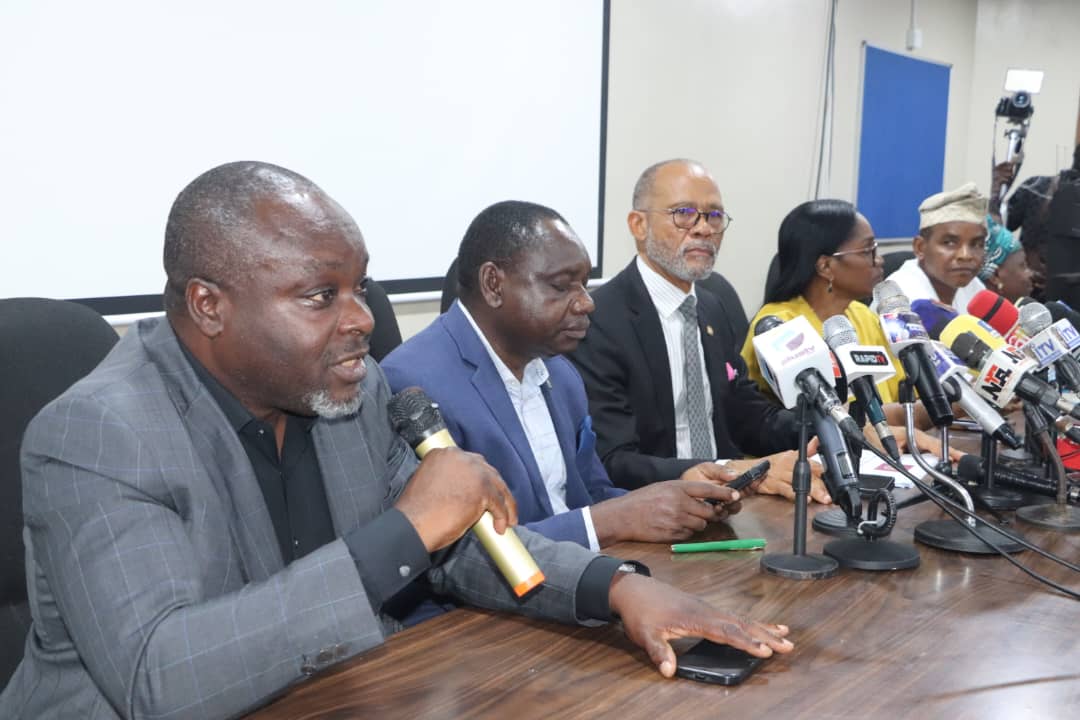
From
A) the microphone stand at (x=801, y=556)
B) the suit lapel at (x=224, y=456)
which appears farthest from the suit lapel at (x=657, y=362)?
the suit lapel at (x=224, y=456)

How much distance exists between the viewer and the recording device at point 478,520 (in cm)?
115

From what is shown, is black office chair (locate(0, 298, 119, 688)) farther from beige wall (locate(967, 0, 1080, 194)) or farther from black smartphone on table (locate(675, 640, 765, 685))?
beige wall (locate(967, 0, 1080, 194))

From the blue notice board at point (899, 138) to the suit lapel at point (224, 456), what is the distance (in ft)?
17.8

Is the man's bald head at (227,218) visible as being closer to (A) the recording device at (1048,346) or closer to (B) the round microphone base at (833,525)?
(B) the round microphone base at (833,525)

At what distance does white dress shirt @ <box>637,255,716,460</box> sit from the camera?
2.71 m

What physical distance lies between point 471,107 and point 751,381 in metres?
1.39

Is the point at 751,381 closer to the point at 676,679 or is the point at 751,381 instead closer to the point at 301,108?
the point at 301,108

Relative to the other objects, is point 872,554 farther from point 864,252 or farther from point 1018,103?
point 1018,103

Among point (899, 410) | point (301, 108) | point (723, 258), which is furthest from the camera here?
point (723, 258)

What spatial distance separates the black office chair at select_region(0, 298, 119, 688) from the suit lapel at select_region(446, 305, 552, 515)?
0.67m

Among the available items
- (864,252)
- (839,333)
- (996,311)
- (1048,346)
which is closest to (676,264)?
(864,252)

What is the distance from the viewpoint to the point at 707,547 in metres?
1.65

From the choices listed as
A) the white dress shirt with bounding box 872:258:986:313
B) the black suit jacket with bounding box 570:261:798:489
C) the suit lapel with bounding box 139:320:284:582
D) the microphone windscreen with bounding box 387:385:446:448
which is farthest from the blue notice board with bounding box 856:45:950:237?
the suit lapel with bounding box 139:320:284:582

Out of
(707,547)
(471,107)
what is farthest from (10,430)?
(471,107)
